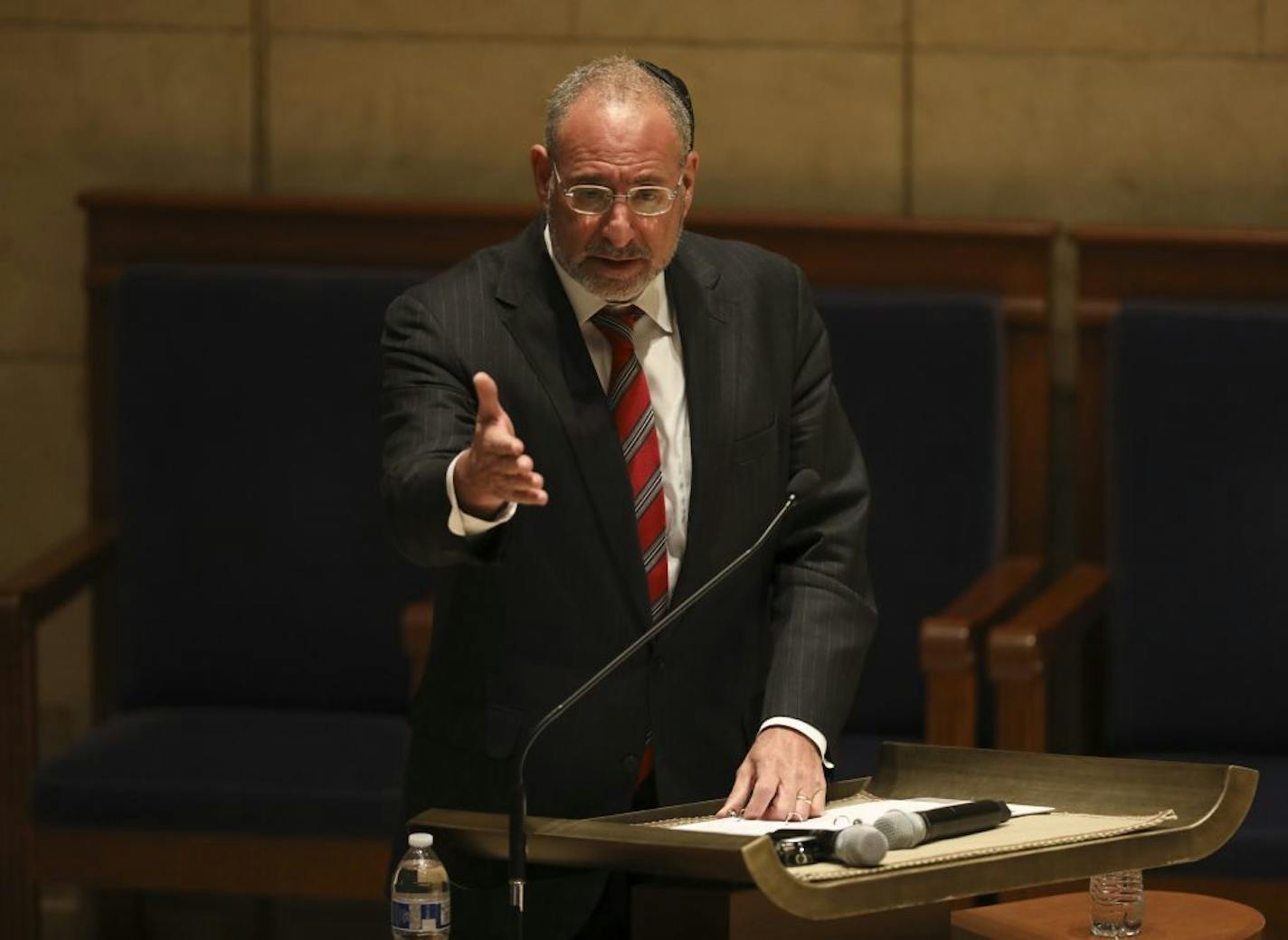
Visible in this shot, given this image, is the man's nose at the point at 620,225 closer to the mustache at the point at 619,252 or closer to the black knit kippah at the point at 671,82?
the mustache at the point at 619,252

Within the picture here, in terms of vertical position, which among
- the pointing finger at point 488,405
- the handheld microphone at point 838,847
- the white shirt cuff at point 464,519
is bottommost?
the handheld microphone at point 838,847

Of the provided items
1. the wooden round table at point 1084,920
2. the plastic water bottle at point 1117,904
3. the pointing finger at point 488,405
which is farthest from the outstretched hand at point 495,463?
the plastic water bottle at point 1117,904

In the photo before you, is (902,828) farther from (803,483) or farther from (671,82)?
(671,82)

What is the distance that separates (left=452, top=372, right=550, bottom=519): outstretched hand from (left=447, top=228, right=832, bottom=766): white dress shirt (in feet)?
1.15

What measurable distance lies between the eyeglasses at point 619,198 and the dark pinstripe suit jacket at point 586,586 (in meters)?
0.14

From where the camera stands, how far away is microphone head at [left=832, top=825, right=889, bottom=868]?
4.92 feet

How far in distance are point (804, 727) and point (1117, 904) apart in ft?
1.05

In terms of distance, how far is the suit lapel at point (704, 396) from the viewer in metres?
2.00

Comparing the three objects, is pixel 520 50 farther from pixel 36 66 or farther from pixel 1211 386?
pixel 1211 386

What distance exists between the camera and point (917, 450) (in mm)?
3412

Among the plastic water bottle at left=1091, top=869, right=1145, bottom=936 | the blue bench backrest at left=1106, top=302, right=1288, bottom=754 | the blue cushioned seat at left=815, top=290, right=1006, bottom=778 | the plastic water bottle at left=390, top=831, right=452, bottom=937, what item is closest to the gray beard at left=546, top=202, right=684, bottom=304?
the plastic water bottle at left=390, top=831, right=452, bottom=937

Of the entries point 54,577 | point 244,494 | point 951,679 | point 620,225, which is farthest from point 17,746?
point 620,225

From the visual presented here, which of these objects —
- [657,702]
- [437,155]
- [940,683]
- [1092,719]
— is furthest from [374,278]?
[657,702]

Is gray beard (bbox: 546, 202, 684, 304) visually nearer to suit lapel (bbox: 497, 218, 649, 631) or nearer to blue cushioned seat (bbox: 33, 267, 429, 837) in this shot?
suit lapel (bbox: 497, 218, 649, 631)
